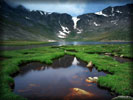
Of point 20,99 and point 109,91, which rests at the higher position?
point 20,99

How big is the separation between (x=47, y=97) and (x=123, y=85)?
11.8m

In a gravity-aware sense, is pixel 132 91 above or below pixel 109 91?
above

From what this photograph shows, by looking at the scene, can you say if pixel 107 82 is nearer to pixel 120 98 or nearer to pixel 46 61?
pixel 120 98

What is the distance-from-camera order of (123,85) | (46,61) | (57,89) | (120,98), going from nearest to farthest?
1. (120,98)
2. (123,85)
3. (57,89)
4. (46,61)

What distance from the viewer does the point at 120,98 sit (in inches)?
430

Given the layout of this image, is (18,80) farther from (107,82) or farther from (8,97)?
(107,82)

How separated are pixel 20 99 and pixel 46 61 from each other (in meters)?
22.1

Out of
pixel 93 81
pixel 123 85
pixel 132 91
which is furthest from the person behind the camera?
pixel 93 81

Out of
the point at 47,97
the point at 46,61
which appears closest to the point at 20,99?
the point at 47,97

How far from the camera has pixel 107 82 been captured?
16.4 metres

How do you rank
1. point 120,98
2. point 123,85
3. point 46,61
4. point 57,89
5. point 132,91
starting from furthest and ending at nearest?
point 46,61 < point 57,89 < point 123,85 < point 132,91 < point 120,98

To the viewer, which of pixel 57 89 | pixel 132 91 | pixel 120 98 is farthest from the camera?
pixel 57 89

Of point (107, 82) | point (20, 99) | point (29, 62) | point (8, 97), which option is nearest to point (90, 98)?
point (107, 82)

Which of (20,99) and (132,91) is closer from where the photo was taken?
(20,99)
